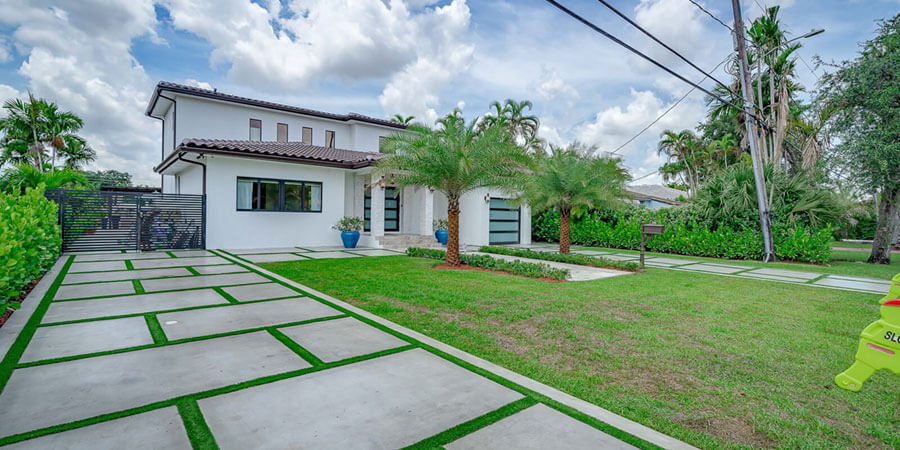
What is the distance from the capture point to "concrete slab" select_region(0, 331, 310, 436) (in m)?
2.42

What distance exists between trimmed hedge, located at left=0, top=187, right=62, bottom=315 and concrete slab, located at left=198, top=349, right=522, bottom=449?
2.83 m

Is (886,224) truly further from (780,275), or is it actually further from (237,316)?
(237,316)

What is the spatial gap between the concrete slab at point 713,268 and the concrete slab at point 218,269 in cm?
1112

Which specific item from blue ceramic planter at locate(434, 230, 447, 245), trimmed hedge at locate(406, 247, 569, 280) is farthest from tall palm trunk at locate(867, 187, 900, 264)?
blue ceramic planter at locate(434, 230, 447, 245)

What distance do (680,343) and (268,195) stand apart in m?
13.1

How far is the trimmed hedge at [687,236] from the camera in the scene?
38.9 ft

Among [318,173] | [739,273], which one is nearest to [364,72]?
[318,173]

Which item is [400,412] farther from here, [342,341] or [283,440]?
[342,341]

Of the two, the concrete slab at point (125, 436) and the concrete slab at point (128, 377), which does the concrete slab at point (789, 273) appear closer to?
the concrete slab at point (128, 377)

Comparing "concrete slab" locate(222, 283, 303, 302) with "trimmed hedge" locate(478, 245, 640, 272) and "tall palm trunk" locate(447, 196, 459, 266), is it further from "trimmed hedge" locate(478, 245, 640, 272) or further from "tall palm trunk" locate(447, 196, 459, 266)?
"trimmed hedge" locate(478, 245, 640, 272)

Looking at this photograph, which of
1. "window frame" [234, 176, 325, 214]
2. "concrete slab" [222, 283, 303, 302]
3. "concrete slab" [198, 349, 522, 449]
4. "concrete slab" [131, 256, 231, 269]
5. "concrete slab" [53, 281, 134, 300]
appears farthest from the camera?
"window frame" [234, 176, 325, 214]

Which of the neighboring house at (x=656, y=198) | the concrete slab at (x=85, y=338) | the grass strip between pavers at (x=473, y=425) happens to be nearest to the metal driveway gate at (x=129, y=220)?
the concrete slab at (x=85, y=338)

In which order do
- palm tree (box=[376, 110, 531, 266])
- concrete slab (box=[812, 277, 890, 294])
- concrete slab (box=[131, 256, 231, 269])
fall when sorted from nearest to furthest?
concrete slab (box=[812, 277, 890, 294]) < concrete slab (box=[131, 256, 231, 269]) < palm tree (box=[376, 110, 531, 266])

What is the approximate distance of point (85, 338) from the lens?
3.83m
